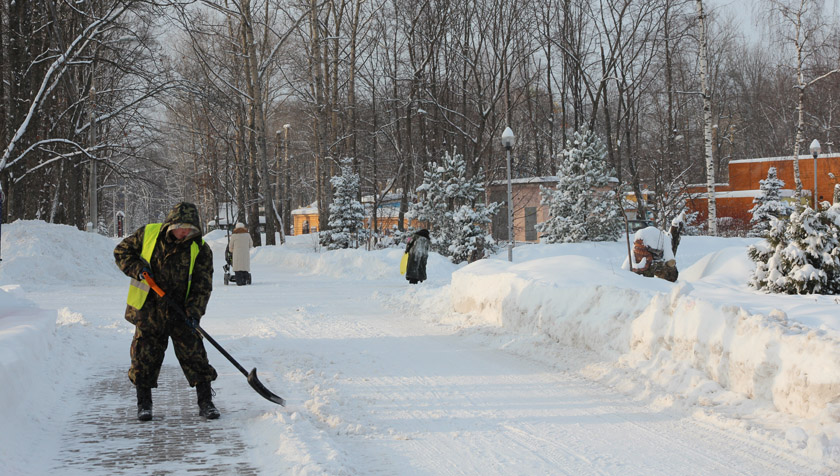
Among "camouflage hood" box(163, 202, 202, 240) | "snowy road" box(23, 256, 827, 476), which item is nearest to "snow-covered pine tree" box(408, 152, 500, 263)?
"snowy road" box(23, 256, 827, 476)

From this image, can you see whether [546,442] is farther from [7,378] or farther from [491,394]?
[7,378]

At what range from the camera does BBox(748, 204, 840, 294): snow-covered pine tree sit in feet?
34.1

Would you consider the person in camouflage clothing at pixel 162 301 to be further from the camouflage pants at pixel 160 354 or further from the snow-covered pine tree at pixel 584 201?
the snow-covered pine tree at pixel 584 201

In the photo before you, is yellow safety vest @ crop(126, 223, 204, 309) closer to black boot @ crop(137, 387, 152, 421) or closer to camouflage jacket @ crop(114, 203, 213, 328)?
camouflage jacket @ crop(114, 203, 213, 328)

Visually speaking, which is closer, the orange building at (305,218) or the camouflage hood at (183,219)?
the camouflage hood at (183,219)

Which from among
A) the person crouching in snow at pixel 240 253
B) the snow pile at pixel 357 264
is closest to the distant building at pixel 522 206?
the snow pile at pixel 357 264

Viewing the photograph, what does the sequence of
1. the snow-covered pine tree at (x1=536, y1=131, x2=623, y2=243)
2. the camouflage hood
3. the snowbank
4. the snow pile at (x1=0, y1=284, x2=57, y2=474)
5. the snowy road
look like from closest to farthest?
the snowy road
the snow pile at (x1=0, y1=284, x2=57, y2=474)
the snowbank
the camouflage hood
the snow-covered pine tree at (x1=536, y1=131, x2=623, y2=243)

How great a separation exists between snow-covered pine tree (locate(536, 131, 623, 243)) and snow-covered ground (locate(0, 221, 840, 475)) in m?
17.7

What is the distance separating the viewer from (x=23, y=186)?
26.0 metres

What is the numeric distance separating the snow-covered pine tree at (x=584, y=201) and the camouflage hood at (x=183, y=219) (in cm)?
2440

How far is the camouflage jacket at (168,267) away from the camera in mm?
5727

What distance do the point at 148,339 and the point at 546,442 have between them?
122 inches

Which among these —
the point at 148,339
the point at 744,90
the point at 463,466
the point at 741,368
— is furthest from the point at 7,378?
the point at 744,90

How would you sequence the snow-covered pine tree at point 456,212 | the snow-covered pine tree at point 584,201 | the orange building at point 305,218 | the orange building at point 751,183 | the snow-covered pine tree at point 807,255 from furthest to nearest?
the orange building at point 305,218
the orange building at point 751,183
the snow-covered pine tree at point 584,201
the snow-covered pine tree at point 456,212
the snow-covered pine tree at point 807,255
